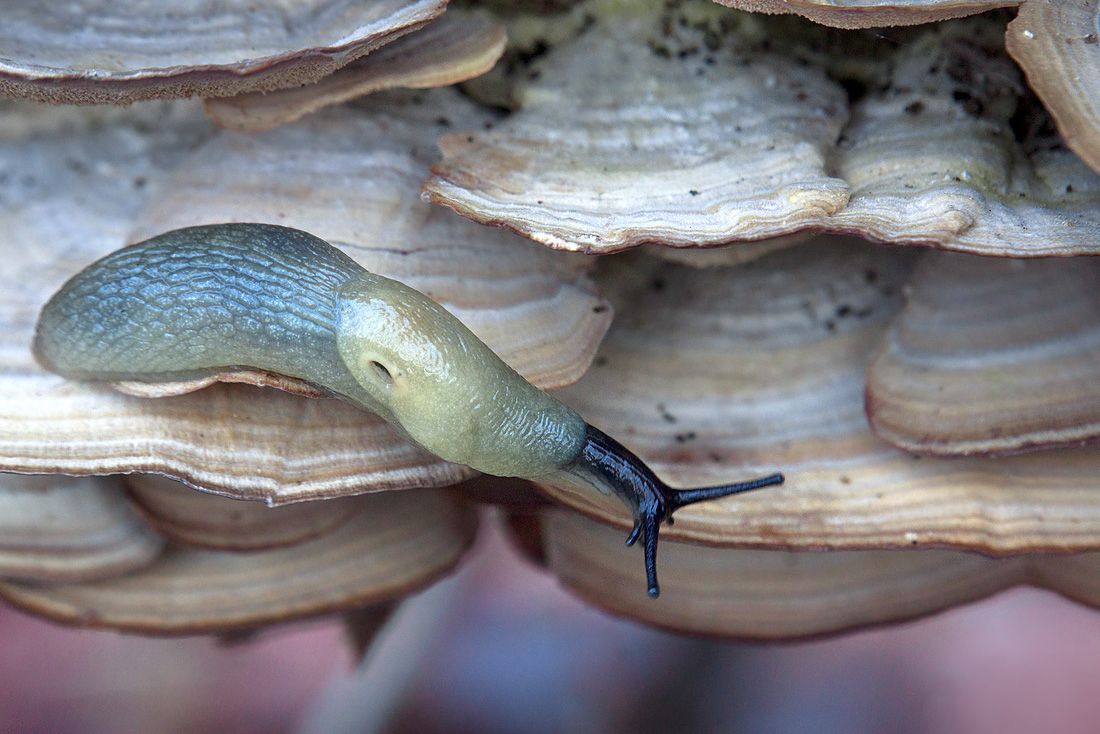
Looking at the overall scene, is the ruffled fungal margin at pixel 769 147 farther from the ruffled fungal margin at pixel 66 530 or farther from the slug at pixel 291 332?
the ruffled fungal margin at pixel 66 530

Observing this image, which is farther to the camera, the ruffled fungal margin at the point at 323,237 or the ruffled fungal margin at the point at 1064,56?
the ruffled fungal margin at the point at 323,237

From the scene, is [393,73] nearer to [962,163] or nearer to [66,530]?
[962,163]

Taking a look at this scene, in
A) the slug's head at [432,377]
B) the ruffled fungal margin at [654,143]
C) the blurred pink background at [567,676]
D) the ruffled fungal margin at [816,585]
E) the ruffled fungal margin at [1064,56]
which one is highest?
the ruffled fungal margin at [1064,56]

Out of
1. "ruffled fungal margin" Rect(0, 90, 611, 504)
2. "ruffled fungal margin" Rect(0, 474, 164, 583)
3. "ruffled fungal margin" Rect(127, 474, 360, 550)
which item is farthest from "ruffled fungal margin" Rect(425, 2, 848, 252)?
"ruffled fungal margin" Rect(0, 474, 164, 583)

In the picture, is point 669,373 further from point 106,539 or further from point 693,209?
point 106,539

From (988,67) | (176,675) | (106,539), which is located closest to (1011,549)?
(988,67)

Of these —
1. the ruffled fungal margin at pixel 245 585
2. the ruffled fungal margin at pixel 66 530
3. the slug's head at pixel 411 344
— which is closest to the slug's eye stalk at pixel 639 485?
the slug's head at pixel 411 344

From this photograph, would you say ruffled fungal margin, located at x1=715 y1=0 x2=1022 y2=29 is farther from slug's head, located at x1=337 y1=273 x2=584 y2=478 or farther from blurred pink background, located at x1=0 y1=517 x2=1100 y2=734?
blurred pink background, located at x1=0 y1=517 x2=1100 y2=734

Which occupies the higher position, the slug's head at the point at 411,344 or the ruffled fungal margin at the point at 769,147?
the ruffled fungal margin at the point at 769,147
